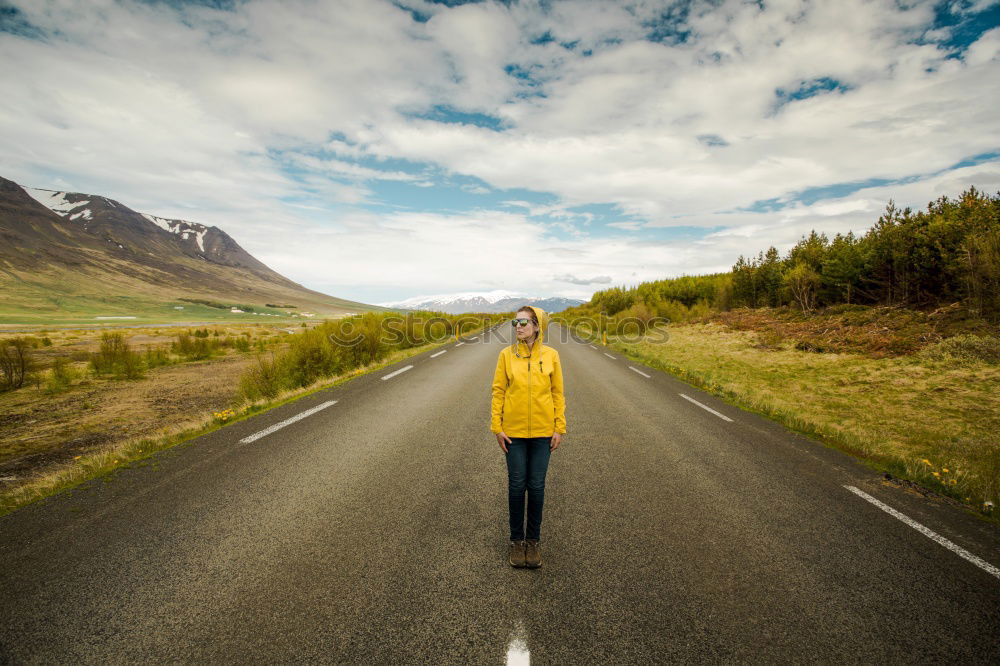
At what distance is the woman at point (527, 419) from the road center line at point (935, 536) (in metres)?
3.27

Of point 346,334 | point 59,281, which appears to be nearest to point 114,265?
point 59,281

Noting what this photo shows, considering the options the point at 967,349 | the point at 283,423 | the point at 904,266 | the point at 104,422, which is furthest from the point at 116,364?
the point at 904,266

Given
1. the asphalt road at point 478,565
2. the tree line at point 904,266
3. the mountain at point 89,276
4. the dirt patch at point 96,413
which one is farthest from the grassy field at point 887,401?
the mountain at point 89,276

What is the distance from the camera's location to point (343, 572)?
278 centimetres

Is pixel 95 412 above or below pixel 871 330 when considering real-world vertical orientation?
below

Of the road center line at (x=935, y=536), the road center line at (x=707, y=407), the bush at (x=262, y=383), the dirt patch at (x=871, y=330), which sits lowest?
the bush at (x=262, y=383)

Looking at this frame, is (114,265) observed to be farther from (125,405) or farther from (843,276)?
(843,276)

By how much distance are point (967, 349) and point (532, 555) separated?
48.7 ft

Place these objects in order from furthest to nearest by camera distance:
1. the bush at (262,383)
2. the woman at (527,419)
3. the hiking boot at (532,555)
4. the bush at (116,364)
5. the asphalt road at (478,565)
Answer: the bush at (116,364) → the bush at (262,383) → the woman at (527,419) → the hiking boot at (532,555) → the asphalt road at (478,565)

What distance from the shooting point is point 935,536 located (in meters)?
3.33

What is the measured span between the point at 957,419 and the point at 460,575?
9.90 metres

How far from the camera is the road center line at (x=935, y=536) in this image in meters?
2.93

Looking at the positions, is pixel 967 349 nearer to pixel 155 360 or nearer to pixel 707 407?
pixel 707 407

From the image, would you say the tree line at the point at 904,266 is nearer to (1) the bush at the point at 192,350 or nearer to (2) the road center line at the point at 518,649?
(2) the road center line at the point at 518,649
